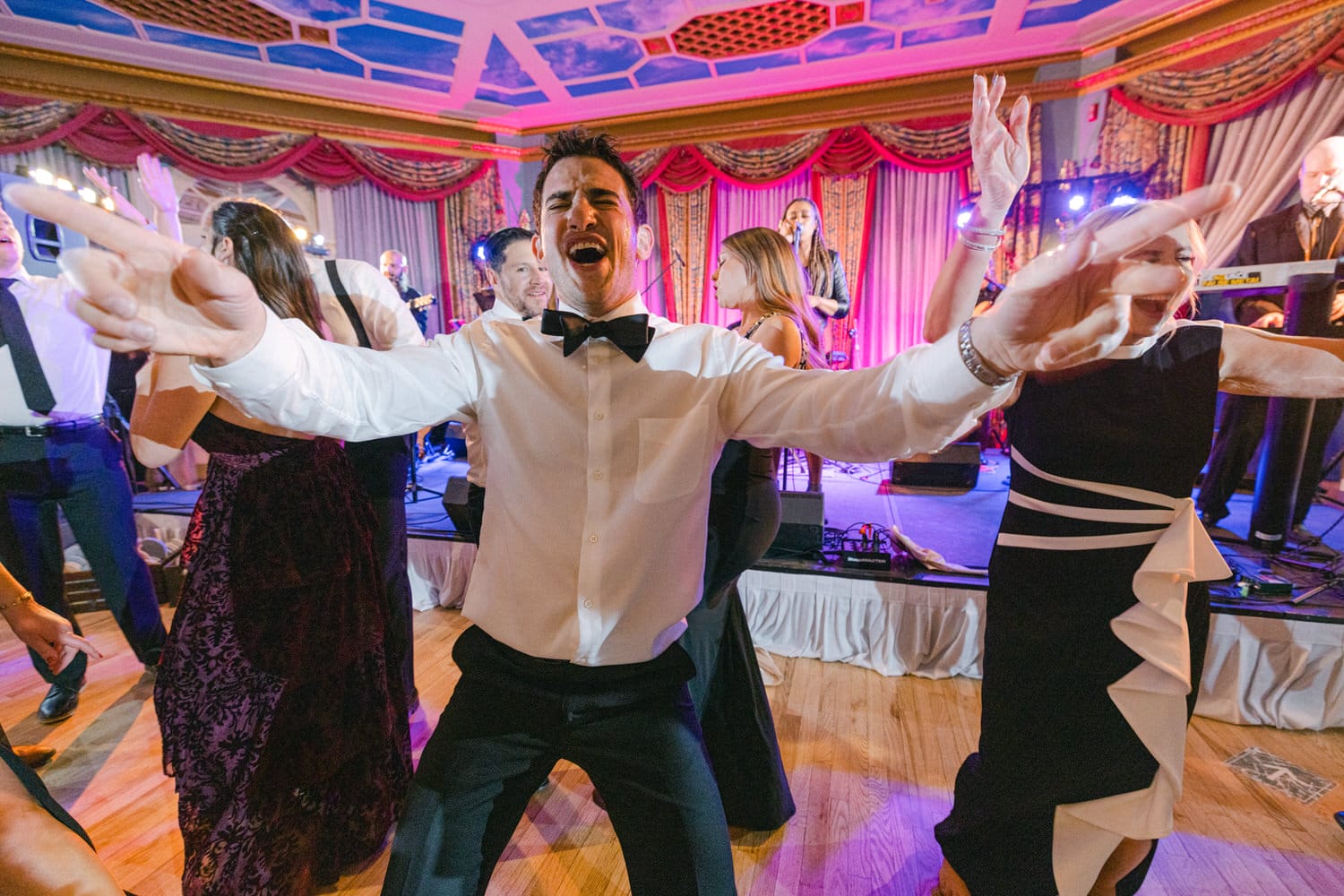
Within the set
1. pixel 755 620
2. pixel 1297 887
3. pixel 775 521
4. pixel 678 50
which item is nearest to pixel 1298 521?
pixel 1297 887

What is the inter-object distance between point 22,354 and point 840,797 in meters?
3.64

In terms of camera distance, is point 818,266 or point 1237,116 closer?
point 818,266

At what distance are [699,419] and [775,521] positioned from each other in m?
0.80

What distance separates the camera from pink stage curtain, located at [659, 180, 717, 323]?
23.7 ft

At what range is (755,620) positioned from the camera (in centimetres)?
294

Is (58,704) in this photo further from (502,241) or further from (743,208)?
(743,208)

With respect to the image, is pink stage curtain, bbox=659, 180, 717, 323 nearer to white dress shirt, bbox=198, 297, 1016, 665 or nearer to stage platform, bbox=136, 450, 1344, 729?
stage platform, bbox=136, 450, 1344, 729

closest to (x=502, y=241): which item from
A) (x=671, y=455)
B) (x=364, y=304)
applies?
(x=364, y=304)

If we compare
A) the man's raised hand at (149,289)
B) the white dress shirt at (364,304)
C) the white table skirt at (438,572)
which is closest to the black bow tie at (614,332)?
the man's raised hand at (149,289)

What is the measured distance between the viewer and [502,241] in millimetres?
2514

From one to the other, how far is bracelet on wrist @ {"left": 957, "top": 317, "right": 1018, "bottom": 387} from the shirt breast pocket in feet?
1.59

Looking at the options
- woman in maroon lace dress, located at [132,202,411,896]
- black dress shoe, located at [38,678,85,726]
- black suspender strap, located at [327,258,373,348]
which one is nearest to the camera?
woman in maroon lace dress, located at [132,202,411,896]

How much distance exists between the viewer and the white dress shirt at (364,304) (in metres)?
1.94

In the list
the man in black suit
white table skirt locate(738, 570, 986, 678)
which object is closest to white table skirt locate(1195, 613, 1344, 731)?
white table skirt locate(738, 570, 986, 678)
